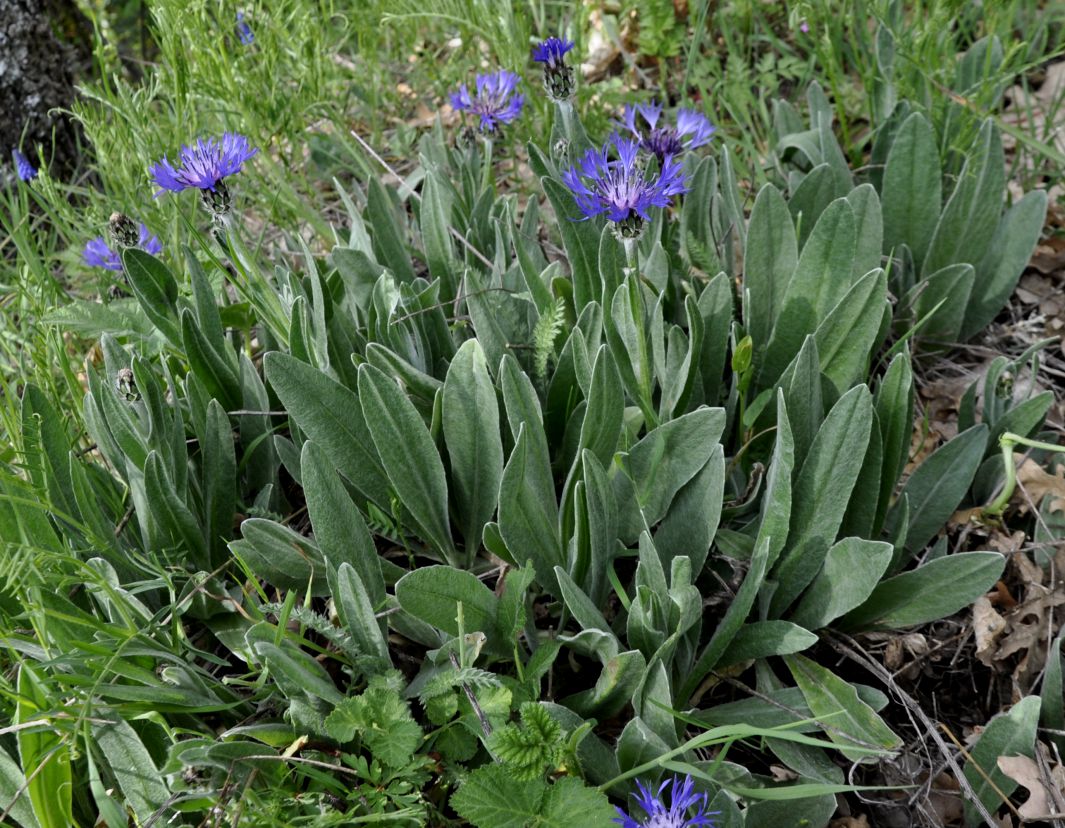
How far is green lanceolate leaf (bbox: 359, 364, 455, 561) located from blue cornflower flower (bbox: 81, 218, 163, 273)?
0.97 metres

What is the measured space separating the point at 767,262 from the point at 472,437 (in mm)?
736

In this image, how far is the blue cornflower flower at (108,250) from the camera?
7.66 ft

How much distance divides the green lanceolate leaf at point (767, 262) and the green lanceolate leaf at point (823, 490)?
0.42m

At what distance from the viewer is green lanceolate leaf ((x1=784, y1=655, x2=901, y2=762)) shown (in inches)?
57.7

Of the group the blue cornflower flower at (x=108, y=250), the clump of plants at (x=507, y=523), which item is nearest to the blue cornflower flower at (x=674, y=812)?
the clump of plants at (x=507, y=523)

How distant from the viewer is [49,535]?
1613mm

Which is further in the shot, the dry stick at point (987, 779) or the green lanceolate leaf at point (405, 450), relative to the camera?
the green lanceolate leaf at point (405, 450)

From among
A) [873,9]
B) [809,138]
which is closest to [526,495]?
[809,138]

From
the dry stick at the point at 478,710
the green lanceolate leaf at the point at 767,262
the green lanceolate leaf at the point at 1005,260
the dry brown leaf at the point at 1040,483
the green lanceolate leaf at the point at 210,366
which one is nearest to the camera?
the dry stick at the point at 478,710

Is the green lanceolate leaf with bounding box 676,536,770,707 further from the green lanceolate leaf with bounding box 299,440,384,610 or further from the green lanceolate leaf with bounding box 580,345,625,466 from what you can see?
the green lanceolate leaf with bounding box 299,440,384,610

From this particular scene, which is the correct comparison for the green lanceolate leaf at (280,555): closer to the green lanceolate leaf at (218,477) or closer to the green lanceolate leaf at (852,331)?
the green lanceolate leaf at (218,477)

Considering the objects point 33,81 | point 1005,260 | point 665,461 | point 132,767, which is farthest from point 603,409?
point 33,81

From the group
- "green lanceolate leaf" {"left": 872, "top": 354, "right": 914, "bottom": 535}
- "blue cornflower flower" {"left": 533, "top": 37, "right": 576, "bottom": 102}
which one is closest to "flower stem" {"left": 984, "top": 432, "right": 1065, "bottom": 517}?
"green lanceolate leaf" {"left": 872, "top": 354, "right": 914, "bottom": 535}

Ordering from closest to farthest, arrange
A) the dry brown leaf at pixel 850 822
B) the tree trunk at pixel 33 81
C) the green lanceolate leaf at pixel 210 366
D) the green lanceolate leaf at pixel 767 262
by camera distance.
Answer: the dry brown leaf at pixel 850 822
the green lanceolate leaf at pixel 210 366
the green lanceolate leaf at pixel 767 262
the tree trunk at pixel 33 81
